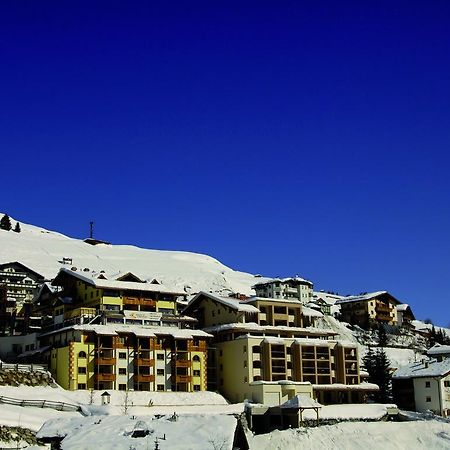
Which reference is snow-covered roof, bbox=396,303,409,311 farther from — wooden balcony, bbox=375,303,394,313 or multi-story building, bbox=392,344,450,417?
multi-story building, bbox=392,344,450,417

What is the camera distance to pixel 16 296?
12962cm

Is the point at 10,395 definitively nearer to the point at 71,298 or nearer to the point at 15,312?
the point at 71,298

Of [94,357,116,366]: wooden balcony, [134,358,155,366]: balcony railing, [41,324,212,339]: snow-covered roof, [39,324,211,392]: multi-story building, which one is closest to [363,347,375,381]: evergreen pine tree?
[41,324,212,339]: snow-covered roof

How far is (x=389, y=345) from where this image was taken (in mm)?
132875

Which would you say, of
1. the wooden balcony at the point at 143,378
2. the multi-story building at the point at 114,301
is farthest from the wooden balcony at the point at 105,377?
the multi-story building at the point at 114,301

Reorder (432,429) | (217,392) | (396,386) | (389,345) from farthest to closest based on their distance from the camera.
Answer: (389,345) → (396,386) → (217,392) → (432,429)

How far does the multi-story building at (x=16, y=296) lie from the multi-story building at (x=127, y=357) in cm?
1918

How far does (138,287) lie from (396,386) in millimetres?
35235

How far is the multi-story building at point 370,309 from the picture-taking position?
509ft

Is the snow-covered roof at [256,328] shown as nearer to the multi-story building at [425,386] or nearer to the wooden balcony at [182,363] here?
the wooden balcony at [182,363]

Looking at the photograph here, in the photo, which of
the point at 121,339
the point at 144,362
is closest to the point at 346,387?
the point at 144,362

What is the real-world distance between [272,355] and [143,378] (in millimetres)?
16471

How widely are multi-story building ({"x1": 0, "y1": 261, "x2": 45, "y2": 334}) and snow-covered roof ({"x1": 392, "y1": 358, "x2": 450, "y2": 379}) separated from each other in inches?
1939

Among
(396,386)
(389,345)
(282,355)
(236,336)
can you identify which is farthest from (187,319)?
(389,345)
